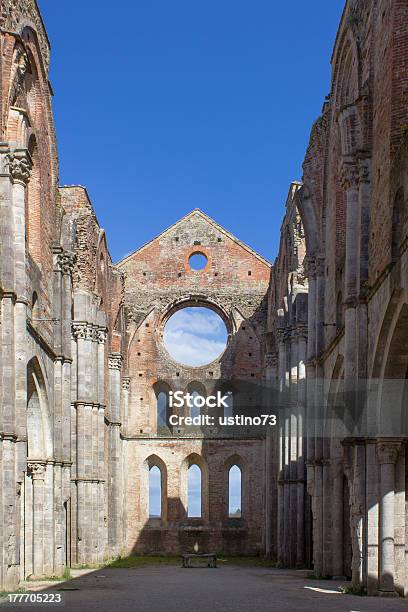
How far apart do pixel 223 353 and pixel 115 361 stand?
6.37 metres

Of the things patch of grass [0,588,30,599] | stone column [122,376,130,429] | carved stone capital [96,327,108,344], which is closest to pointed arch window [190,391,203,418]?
stone column [122,376,130,429]

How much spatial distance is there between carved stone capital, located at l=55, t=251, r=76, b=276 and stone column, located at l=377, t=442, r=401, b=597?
10253 millimetres

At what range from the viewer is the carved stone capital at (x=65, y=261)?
23.4 m

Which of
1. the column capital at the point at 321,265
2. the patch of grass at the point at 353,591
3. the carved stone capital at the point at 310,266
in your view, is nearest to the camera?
the patch of grass at the point at 353,591

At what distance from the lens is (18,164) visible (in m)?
17.1

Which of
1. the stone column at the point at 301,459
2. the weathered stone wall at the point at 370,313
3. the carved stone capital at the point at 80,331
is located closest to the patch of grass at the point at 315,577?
the weathered stone wall at the point at 370,313

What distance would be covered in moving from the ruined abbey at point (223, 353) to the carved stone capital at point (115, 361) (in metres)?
0.15

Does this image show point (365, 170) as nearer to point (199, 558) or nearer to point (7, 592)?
point (7, 592)

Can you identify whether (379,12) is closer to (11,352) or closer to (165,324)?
(11,352)

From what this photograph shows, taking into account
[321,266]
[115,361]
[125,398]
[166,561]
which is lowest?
[166,561]

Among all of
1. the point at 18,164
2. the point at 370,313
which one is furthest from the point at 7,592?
the point at 370,313

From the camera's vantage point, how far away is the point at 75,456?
2791cm

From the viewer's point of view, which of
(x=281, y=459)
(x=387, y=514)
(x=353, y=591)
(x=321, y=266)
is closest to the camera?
(x=387, y=514)

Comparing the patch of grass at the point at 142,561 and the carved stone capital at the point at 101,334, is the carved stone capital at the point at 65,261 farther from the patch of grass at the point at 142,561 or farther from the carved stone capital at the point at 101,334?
the patch of grass at the point at 142,561
